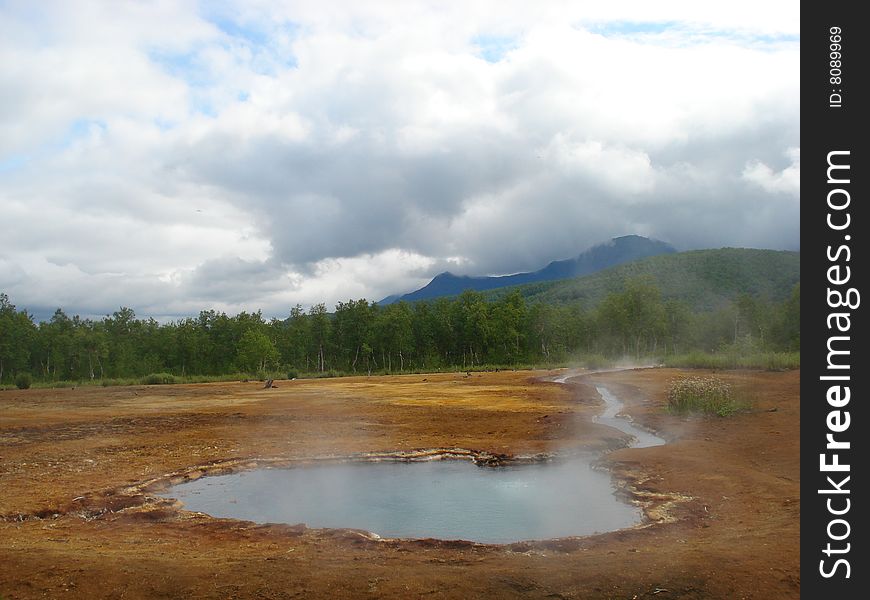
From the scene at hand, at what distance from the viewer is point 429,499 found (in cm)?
1292

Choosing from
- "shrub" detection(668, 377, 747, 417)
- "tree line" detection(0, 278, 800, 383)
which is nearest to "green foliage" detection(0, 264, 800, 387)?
"tree line" detection(0, 278, 800, 383)

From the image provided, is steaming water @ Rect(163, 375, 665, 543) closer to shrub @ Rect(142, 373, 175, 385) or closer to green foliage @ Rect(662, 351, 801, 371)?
green foliage @ Rect(662, 351, 801, 371)

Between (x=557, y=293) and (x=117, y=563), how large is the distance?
185 m

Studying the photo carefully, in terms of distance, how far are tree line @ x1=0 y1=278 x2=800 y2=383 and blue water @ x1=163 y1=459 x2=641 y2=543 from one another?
200ft

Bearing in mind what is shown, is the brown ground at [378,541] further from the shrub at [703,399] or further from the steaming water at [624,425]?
the shrub at [703,399]

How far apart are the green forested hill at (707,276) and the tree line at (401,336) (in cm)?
3044

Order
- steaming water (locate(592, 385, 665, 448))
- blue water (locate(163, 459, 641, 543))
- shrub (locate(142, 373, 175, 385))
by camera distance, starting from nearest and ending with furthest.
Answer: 1. blue water (locate(163, 459, 641, 543))
2. steaming water (locate(592, 385, 665, 448))
3. shrub (locate(142, 373, 175, 385))

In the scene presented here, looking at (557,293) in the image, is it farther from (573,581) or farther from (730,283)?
(573,581)

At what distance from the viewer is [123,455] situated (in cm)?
1764

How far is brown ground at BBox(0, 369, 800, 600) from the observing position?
24.3 ft

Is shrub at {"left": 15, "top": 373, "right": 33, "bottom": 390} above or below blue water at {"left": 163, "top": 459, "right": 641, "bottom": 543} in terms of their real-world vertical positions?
below

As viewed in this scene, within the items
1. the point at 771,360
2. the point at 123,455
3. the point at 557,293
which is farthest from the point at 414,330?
the point at 557,293

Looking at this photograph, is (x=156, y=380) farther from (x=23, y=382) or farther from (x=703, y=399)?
(x=703, y=399)

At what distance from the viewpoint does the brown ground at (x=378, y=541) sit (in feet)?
24.3
